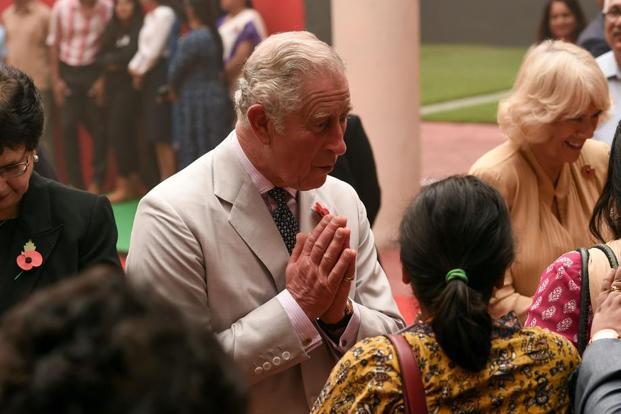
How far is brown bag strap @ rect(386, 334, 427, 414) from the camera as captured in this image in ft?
8.22

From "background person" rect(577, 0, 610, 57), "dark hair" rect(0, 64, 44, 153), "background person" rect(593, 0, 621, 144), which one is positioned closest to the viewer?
A: "dark hair" rect(0, 64, 44, 153)

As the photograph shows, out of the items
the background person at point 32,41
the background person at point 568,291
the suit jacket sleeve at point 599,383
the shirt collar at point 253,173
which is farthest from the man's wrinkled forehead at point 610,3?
the background person at point 32,41

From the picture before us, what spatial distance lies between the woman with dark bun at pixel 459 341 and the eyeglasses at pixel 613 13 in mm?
3617

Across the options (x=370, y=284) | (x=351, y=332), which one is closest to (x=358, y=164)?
(x=370, y=284)

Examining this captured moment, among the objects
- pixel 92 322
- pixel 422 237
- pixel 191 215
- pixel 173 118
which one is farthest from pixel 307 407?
pixel 173 118

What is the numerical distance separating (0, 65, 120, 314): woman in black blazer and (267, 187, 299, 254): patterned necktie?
50cm

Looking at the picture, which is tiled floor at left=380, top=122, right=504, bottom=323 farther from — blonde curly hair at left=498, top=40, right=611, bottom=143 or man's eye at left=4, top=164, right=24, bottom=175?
man's eye at left=4, top=164, right=24, bottom=175

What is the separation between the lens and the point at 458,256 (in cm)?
263

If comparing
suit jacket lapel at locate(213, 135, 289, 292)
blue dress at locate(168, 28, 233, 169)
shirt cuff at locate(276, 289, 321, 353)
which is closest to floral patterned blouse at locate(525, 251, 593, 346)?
shirt cuff at locate(276, 289, 321, 353)

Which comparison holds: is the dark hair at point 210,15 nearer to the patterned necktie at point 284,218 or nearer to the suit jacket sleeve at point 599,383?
the patterned necktie at point 284,218

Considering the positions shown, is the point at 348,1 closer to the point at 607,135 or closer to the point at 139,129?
the point at 139,129

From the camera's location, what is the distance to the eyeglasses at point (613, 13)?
19.7 ft

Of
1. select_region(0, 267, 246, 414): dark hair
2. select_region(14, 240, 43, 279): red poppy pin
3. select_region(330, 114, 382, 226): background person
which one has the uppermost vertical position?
select_region(0, 267, 246, 414): dark hair

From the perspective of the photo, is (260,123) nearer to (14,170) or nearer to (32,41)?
(14,170)
